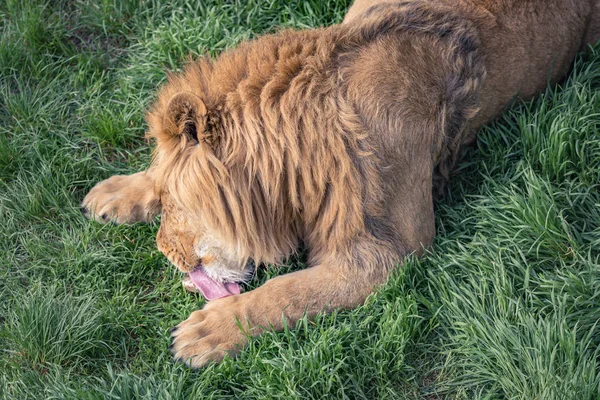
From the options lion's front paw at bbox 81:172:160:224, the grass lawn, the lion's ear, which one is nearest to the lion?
the lion's ear

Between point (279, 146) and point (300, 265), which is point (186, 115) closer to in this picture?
point (279, 146)

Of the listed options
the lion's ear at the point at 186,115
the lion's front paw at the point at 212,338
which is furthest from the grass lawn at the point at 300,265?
the lion's ear at the point at 186,115

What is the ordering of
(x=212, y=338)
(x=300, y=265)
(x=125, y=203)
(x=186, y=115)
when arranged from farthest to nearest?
(x=125, y=203), (x=300, y=265), (x=212, y=338), (x=186, y=115)

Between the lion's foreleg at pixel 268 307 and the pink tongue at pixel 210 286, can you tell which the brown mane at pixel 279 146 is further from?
the pink tongue at pixel 210 286

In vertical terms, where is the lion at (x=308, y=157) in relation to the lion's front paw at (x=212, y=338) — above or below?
above

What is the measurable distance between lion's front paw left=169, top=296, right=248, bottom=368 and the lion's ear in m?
0.86

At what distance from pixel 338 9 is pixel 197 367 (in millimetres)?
2654

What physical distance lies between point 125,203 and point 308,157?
132 cm

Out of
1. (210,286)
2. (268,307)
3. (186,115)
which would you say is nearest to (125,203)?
(210,286)

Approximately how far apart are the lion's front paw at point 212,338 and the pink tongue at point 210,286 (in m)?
0.20

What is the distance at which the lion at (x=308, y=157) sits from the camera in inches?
140

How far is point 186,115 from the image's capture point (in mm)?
3502

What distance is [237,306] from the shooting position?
3676 mm

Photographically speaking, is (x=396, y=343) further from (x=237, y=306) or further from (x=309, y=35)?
(x=309, y=35)
